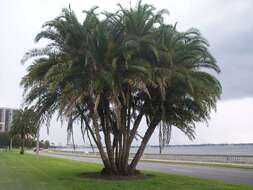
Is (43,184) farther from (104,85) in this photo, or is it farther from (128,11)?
(128,11)

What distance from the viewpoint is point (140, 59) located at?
19.9 meters

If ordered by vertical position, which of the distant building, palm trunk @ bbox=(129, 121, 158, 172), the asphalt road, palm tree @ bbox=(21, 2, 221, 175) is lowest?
the asphalt road

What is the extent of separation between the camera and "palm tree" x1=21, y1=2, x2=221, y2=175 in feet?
63.2

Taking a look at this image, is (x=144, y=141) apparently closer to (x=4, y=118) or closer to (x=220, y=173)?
(x=220, y=173)

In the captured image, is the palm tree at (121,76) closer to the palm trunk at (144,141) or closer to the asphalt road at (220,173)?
the palm trunk at (144,141)

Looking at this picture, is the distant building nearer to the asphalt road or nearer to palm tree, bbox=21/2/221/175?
the asphalt road

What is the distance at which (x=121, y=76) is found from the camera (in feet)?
64.2

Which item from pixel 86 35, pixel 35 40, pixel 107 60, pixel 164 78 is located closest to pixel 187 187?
pixel 164 78

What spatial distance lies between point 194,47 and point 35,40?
7527 millimetres

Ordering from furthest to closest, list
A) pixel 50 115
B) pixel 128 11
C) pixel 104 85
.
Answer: pixel 50 115, pixel 128 11, pixel 104 85

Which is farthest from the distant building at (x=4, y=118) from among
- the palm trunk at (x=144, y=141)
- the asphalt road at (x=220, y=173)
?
the palm trunk at (x=144, y=141)

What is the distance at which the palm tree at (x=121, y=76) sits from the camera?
1927 centimetres

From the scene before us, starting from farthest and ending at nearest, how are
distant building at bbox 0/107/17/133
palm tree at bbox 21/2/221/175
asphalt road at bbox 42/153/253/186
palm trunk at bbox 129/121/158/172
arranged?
distant building at bbox 0/107/17/133 < asphalt road at bbox 42/153/253/186 < palm trunk at bbox 129/121/158/172 < palm tree at bbox 21/2/221/175

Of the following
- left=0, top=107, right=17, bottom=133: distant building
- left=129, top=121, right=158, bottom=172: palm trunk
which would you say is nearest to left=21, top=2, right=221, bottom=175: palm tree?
left=129, top=121, right=158, bottom=172: palm trunk
